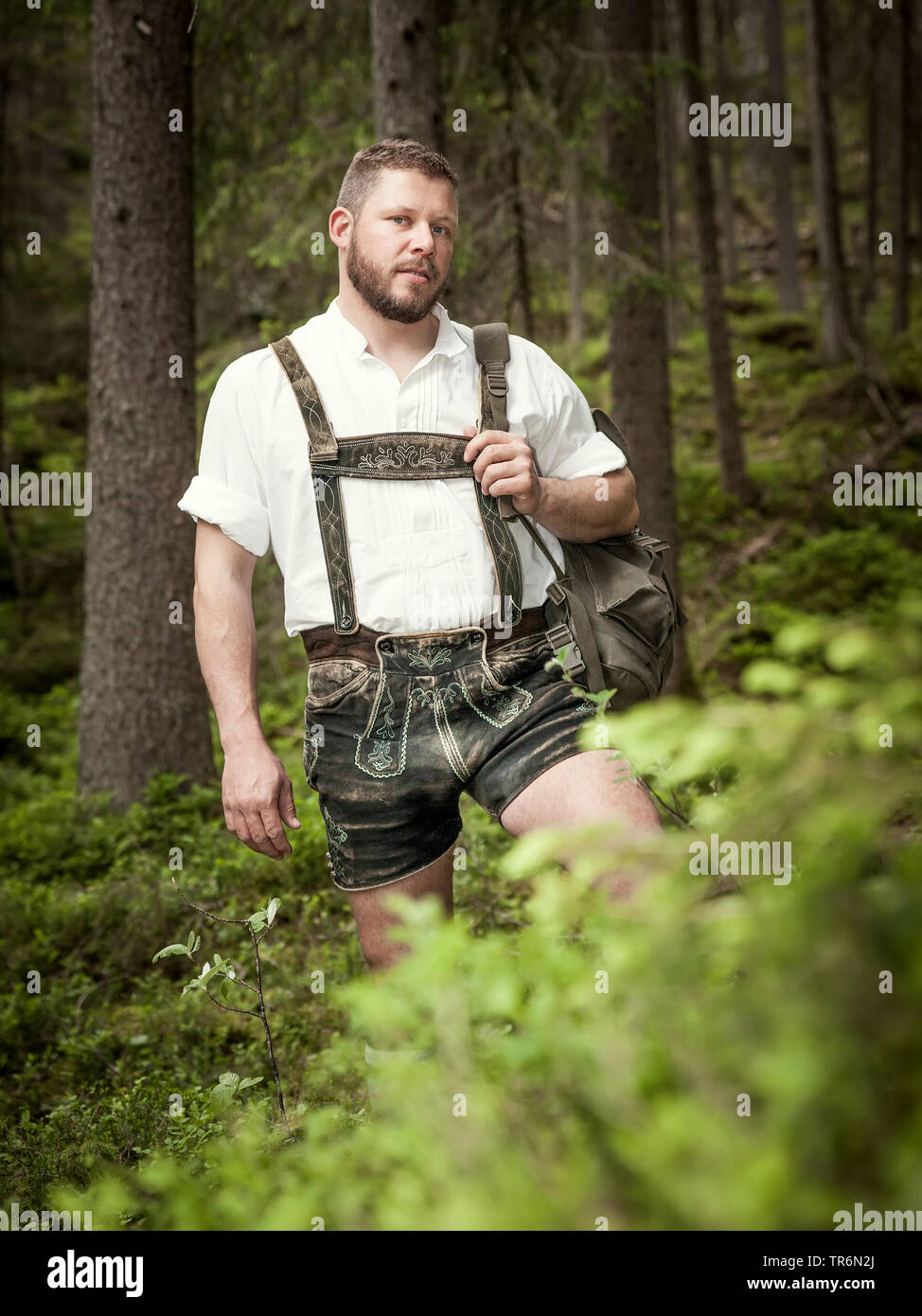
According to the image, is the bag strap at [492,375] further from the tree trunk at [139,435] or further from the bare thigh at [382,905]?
the tree trunk at [139,435]

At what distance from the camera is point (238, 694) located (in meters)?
3.25

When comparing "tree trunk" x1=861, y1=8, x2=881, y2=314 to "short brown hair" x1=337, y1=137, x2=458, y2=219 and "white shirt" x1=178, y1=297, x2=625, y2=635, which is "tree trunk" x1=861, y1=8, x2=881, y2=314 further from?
"white shirt" x1=178, y1=297, x2=625, y2=635

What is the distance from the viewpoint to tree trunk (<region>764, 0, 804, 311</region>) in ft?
78.1

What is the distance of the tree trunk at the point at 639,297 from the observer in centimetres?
798

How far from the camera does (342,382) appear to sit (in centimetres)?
323

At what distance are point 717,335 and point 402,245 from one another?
1195cm

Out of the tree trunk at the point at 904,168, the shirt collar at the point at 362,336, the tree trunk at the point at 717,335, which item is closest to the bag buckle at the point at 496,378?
the shirt collar at the point at 362,336

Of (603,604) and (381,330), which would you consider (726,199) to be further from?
(603,604)

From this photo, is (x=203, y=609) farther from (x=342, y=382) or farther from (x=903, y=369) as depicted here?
(x=903, y=369)

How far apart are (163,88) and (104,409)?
2115mm

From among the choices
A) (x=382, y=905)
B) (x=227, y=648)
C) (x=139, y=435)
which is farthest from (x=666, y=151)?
(x=382, y=905)

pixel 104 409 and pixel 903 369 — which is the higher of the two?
pixel 903 369

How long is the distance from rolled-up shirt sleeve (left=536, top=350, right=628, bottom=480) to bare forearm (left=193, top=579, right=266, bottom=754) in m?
1.11
